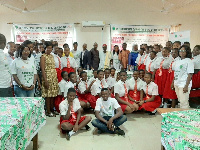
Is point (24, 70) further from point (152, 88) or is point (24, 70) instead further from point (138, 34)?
point (138, 34)

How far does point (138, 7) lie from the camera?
26.4ft

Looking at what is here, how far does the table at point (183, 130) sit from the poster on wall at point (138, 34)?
620 centimetres

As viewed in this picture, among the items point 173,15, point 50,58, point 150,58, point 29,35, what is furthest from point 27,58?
point 173,15

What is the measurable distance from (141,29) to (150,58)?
12.1ft

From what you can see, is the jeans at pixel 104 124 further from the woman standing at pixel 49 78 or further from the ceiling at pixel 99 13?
the ceiling at pixel 99 13

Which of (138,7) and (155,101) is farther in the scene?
(138,7)

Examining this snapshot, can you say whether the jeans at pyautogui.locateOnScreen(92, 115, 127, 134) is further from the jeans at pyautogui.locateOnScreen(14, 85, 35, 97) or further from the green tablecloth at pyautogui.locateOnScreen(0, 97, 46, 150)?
the jeans at pyautogui.locateOnScreen(14, 85, 35, 97)

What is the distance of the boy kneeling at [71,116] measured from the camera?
2.90 meters

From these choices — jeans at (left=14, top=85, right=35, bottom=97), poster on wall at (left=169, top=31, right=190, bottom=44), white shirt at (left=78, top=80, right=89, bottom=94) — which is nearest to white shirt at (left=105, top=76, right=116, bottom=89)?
white shirt at (left=78, top=80, right=89, bottom=94)

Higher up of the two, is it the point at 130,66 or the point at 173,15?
the point at 173,15

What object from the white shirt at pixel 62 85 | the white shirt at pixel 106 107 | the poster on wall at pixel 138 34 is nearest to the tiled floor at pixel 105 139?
the white shirt at pixel 106 107

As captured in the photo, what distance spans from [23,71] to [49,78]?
71 centimetres

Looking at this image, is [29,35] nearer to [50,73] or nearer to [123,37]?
[123,37]

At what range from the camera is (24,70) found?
9.54ft
